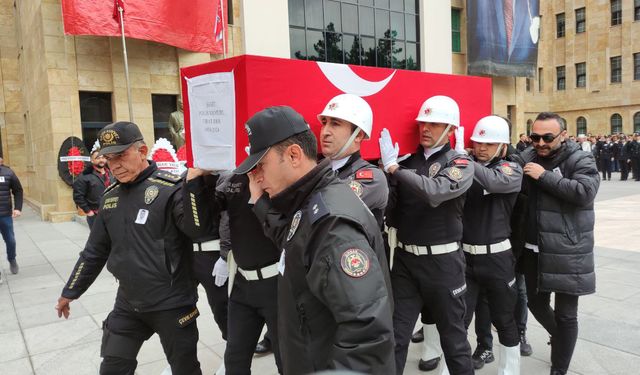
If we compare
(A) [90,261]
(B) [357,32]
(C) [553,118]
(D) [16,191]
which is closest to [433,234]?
(C) [553,118]

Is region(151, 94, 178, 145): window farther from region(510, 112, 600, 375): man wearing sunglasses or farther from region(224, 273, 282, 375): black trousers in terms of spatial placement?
region(510, 112, 600, 375): man wearing sunglasses

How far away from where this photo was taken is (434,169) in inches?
127

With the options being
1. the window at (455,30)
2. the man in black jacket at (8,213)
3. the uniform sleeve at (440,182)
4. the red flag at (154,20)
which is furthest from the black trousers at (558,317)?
the window at (455,30)

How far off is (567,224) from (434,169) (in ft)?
3.72

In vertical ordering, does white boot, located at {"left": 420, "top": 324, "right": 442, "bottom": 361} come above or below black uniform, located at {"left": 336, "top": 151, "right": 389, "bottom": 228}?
below

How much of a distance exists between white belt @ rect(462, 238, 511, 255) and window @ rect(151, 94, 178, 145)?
12.4 m

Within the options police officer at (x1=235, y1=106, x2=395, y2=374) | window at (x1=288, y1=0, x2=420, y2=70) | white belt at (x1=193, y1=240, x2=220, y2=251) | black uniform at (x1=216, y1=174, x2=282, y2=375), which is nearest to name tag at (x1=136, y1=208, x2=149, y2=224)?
black uniform at (x1=216, y1=174, x2=282, y2=375)

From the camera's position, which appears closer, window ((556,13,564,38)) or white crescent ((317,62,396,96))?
white crescent ((317,62,396,96))

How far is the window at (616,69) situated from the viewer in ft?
121

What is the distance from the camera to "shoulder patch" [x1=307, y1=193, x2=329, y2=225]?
155cm

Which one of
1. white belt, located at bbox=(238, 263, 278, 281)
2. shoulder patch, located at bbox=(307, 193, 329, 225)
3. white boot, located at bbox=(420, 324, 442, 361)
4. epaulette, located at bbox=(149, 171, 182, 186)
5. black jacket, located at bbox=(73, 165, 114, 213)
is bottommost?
white boot, located at bbox=(420, 324, 442, 361)

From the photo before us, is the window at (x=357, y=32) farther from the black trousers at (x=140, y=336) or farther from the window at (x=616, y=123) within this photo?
the window at (x=616, y=123)

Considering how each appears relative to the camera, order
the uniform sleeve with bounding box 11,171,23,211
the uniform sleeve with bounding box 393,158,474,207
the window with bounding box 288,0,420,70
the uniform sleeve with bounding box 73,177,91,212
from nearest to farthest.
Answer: the uniform sleeve with bounding box 393,158,474,207
the uniform sleeve with bounding box 73,177,91,212
the uniform sleeve with bounding box 11,171,23,211
the window with bounding box 288,0,420,70

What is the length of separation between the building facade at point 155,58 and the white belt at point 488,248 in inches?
475
